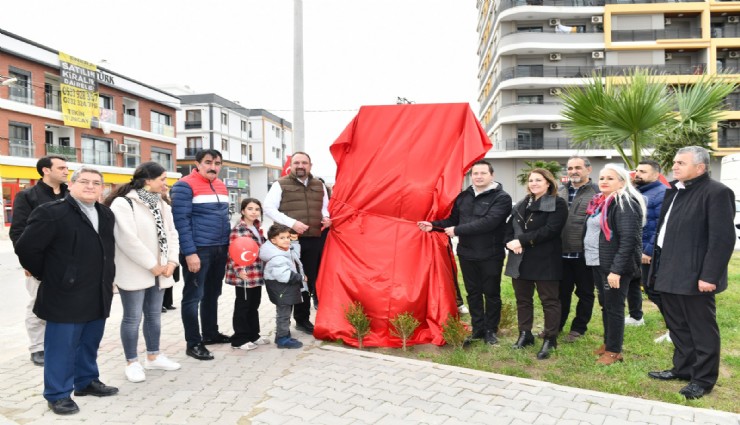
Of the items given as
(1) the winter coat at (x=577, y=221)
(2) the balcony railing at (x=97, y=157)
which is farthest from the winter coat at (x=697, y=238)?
(2) the balcony railing at (x=97, y=157)

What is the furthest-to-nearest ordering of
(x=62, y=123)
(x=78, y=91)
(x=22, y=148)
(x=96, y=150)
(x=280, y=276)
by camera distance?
(x=96, y=150) < (x=78, y=91) < (x=62, y=123) < (x=22, y=148) < (x=280, y=276)

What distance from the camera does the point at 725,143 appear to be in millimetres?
36969

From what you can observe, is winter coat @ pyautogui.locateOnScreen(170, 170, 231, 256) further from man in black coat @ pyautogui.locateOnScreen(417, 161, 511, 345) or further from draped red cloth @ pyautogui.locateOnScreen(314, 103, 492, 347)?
man in black coat @ pyautogui.locateOnScreen(417, 161, 511, 345)

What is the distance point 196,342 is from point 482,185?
3.33 meters

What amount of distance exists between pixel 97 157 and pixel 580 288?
34.7 metres

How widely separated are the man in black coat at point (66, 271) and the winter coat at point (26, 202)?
1.24m

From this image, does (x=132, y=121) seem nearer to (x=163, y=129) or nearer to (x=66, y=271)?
(x=163, y=129)

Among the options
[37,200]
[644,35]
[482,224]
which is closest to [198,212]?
[37,200]

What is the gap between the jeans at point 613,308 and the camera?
498 cm

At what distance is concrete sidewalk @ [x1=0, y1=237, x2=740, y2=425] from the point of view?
3.79 m

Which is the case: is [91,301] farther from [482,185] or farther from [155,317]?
[482,185]

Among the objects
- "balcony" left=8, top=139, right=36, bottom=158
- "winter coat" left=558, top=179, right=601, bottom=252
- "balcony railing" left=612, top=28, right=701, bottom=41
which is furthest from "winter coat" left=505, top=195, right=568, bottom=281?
"balcony railing" left=612, top=28, right=701, bottom=41

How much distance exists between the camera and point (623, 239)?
4840 millimetres

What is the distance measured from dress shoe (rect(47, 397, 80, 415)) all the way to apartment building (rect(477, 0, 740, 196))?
35906 millimetres
